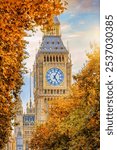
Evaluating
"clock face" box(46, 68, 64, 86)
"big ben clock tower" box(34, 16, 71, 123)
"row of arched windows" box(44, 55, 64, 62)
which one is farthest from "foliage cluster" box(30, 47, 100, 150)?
"row of arched windows" box(44, 55, 64, 62)

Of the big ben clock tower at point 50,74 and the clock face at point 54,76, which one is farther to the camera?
the clock face at point 54,76

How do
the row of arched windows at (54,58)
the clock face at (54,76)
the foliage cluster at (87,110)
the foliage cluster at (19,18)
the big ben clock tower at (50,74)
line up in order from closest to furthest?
the foliage cluster at (19,18)
the foliage cluster at (87,110)
the big ben clock tower at (50,74)
the clock face at (54,76)
the row of arched windows at (54,58)

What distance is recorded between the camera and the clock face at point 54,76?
7416 inches

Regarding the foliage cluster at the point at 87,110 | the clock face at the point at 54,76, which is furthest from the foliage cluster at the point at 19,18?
the clock face at the point at 54,76

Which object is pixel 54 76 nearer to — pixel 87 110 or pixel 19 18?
pixel 87 110

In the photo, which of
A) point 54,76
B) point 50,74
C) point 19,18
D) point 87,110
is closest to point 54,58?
point 50,74

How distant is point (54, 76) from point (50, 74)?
2299 millimetres

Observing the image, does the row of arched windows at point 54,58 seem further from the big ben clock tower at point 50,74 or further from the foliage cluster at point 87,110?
the foliage cluster at point 87,110

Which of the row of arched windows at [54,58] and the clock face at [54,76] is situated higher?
the row of arched windows at [54,58]

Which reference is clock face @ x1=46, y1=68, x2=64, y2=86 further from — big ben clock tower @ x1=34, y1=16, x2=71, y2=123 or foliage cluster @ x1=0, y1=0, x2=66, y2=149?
foliage cluster @ x1=0, y1=0, x2=66, y2=149

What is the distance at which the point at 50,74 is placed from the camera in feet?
635

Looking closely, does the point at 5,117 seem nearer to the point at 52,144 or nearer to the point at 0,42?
the point at 0,42

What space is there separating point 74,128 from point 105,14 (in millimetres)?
22947

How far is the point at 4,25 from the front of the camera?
21.4 m
